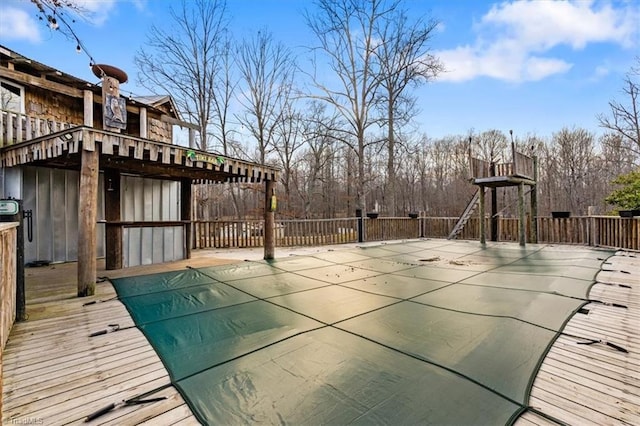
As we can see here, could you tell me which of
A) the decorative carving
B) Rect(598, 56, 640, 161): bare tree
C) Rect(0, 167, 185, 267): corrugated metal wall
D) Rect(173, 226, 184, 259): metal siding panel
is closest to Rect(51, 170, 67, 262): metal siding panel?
Rect(0, 167, 185, 267): corrugated metal wall

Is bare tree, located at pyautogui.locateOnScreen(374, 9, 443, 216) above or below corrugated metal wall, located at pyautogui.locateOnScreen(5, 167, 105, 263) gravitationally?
above

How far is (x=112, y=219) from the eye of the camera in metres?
6.07

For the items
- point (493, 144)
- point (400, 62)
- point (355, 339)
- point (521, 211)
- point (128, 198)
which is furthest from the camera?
point (493, 144)

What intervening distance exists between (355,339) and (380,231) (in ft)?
31.3

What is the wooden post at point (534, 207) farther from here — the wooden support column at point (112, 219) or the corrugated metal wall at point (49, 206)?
the corrugated metal wall at point (49, 206)

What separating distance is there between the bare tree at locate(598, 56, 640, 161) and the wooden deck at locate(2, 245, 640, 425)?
54.3 feet

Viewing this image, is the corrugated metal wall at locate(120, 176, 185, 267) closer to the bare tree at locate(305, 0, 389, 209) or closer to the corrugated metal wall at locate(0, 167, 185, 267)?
the corrugated metal wall at locate(0, 167, 185, 267)

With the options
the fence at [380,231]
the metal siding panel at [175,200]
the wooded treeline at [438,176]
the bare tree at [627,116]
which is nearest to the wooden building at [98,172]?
the metal siding panel at [175,200]

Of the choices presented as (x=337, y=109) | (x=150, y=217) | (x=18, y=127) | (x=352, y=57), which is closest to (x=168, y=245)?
(x=150, y=217)

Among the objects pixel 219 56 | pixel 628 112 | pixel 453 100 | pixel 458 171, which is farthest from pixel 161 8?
pixel 628 112

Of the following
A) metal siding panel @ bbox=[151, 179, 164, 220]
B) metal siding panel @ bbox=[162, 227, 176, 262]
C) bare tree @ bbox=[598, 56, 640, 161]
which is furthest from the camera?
bare tree @ bbox=[598, 56, 640, 161]

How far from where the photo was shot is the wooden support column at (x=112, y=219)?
5.93 m

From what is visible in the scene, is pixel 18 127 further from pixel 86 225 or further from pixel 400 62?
pixel 400 62

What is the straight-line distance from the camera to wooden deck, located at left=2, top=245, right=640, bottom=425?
61.9 inches
